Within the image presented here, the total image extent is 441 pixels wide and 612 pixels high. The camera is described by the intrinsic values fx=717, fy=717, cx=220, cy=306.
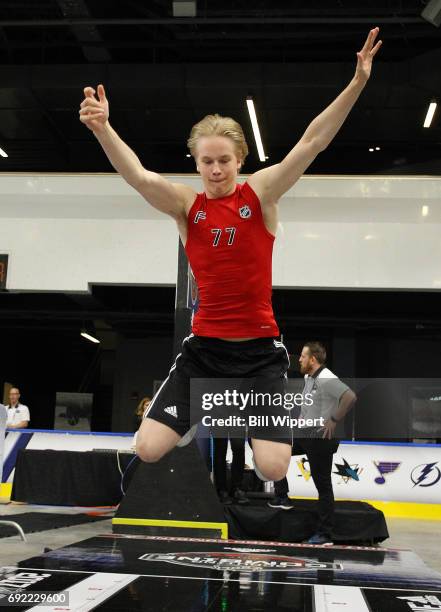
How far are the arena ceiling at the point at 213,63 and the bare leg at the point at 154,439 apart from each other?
8.03 metres

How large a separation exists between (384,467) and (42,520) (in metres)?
5.34

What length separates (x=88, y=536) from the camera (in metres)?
6.81

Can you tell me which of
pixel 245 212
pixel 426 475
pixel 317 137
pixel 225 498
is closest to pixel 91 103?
pixel 245 212

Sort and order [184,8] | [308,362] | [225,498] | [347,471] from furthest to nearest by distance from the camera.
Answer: [347,471] → [184,8] → [225,498] → [308,362]

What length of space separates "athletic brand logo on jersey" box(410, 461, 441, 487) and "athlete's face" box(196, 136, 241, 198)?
8756 mm

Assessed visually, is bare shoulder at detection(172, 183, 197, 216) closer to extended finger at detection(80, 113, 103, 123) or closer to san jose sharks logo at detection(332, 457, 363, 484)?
extended finger at detection(80, 113, 103, 123)

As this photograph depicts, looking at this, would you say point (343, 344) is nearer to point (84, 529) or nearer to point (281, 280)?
point (281, 280)

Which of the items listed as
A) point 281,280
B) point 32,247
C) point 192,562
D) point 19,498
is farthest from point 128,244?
point 192,562

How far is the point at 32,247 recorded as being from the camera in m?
12.0

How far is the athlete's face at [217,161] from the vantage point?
3.08m

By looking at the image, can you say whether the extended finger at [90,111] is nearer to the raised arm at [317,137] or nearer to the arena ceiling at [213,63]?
the raised arm at [317,137]

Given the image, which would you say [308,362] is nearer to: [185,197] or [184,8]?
[185,197]

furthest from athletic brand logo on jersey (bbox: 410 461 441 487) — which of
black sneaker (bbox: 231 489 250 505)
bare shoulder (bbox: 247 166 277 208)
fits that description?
bare shoulder (bbox: 247 166 277 208)

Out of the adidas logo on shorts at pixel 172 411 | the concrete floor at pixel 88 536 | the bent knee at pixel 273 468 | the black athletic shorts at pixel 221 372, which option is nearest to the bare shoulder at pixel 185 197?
the black athletic shorts at pixel 221 372
